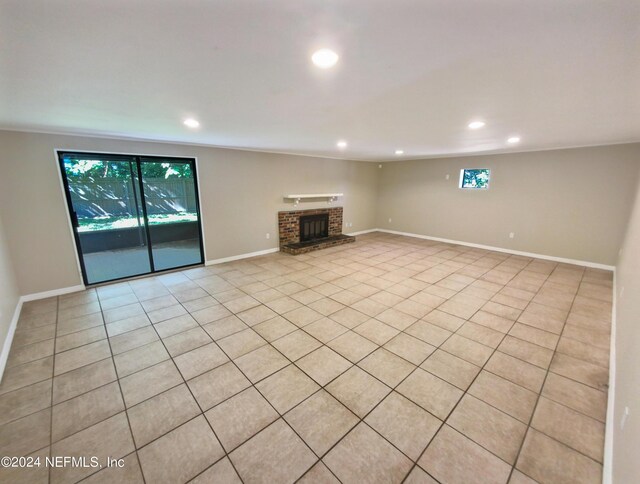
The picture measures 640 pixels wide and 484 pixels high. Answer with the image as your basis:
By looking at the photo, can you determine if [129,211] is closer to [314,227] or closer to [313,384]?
[314,227]

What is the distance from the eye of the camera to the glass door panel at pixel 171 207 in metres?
4.72

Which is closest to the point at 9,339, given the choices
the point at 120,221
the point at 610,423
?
the point at 120,221

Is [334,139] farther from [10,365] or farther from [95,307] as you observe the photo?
[10,365]

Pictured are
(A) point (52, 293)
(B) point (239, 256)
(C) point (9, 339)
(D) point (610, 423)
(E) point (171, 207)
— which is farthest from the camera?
(E) point (171, 207)

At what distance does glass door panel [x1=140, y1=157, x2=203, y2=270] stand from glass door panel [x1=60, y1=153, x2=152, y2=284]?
10.7 inches

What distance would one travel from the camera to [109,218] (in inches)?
237

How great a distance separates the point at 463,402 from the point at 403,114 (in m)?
2.57

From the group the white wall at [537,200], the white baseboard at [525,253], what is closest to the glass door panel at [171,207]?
the white wall at [537,200]

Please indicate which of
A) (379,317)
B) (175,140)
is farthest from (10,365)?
(379,317)

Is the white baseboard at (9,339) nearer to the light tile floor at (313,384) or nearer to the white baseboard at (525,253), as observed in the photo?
the light tile floor at (313,384)

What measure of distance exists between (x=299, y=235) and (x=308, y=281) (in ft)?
7.58

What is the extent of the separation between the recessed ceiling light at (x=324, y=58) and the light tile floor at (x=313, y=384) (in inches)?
89.7

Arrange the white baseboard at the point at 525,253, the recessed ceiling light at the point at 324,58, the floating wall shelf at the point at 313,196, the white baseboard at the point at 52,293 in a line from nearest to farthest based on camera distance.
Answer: the recessed ceiling light at the point at 324,58 < the white baseboard at the point at 52,293 < the white baseboard at the point at 525,253 < the floating wall shelf at the point at 313,196

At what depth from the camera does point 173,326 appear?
298 centimetres
